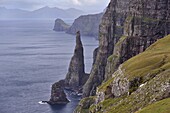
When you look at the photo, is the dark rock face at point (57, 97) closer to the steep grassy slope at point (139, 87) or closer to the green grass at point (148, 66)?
the steep grassy slope at point (139, 87)

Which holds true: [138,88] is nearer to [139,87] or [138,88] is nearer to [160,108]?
[139,87]

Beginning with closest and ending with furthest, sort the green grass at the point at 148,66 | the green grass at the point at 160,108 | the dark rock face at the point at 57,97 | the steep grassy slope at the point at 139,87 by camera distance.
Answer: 1. the green grass at the point at 160,108
2. the steep grassy slope at the point at 139,87
3. the green grass at the point at 148,66
4. the dark rock face at the point at 57,97

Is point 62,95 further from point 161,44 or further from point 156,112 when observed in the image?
point 156,112

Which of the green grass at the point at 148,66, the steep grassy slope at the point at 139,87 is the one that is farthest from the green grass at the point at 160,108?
the green grass at the point at 148,66

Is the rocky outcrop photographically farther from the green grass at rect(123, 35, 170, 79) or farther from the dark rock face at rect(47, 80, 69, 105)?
the dark rock face at rect(47, 80, 69, 105)

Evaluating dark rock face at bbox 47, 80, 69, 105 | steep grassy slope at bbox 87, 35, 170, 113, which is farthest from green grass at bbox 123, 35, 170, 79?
dark rock face at bbox 47, 80, 69, 105

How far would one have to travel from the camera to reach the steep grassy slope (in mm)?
55719

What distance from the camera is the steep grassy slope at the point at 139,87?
183ft

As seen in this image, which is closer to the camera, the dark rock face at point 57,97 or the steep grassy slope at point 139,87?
the steep grassy slope at point 139,87

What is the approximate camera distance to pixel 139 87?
64.2m

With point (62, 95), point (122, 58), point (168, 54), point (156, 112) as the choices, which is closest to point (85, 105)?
point (122, 58)

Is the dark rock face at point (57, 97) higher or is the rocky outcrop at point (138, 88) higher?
the rocky outcrop at point (138, 88)

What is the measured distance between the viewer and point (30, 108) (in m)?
164

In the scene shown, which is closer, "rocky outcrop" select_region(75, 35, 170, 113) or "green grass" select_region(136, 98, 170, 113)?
"green grass" select_region(136, 98, 170, 113)
